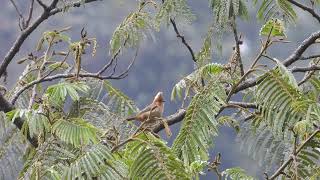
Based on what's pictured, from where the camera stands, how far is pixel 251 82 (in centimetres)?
370

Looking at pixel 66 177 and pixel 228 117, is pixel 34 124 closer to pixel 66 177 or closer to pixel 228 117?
pixel 66 177

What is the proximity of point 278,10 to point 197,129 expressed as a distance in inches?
44.4

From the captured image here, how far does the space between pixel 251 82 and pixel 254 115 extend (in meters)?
0.84

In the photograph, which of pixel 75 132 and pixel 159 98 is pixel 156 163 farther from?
pixel 159 98

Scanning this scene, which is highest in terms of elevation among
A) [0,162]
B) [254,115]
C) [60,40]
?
[60,40]

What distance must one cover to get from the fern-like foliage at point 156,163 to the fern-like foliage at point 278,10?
42.7 inches

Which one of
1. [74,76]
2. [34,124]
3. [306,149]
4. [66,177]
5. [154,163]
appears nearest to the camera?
[154,163]

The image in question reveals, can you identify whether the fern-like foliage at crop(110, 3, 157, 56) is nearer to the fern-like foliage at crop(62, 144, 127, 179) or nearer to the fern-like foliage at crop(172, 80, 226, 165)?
the fern-like foliage at crop(62, 144, 127, 179)

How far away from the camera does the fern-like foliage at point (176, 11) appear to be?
10.8 feet

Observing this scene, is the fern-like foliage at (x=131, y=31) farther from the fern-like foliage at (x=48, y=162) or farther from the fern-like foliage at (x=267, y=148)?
the fern-like foliage at (x=267, y=148)

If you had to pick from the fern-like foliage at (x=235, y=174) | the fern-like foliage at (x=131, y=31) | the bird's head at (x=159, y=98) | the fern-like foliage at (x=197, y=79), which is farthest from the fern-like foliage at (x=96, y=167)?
the fern-like foliage at (x=131, y=31)

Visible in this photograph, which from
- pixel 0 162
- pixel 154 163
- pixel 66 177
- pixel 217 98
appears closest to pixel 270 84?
pixel 217 98

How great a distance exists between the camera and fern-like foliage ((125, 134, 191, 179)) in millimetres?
2291

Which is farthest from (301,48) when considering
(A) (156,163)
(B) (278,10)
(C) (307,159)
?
(A) (156,163)
